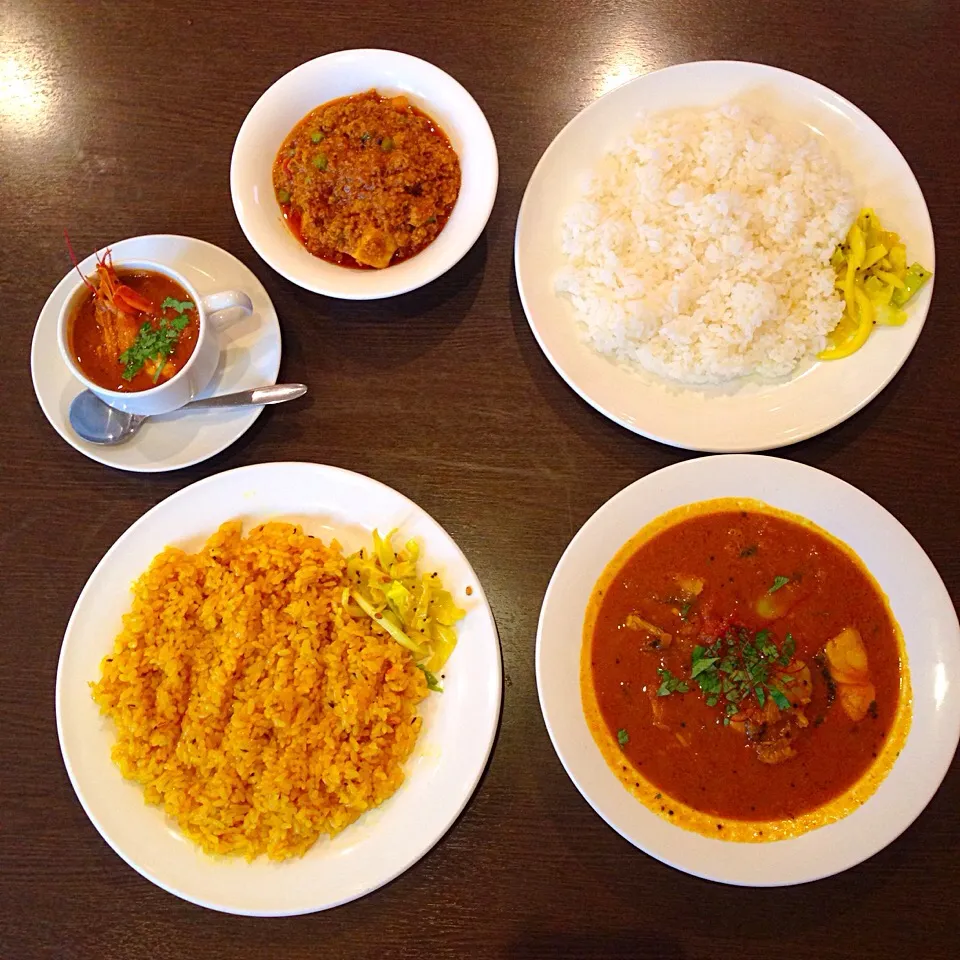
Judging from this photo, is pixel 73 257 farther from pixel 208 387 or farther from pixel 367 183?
pixel 367 183

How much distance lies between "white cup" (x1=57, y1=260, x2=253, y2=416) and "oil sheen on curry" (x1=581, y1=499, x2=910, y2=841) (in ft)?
4.34

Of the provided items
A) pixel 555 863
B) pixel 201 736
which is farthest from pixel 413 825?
pixel 201 736

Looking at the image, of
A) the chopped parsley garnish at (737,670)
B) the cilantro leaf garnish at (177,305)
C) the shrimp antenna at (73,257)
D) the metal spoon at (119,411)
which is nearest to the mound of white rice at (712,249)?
the chopped parsley garnish at (737,670)

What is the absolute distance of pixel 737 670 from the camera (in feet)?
7.47

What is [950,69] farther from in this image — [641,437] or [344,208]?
[344,208]

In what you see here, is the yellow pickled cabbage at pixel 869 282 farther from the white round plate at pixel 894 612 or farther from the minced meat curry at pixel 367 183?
the minced meat curry at pixel 367 183

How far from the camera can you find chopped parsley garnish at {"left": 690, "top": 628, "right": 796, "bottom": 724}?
226 cm

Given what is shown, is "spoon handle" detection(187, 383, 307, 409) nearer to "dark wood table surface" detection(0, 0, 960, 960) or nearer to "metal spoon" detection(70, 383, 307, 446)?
"metal spoon" detection(70, 383, 307, 446)

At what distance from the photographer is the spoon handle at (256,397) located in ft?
7.86

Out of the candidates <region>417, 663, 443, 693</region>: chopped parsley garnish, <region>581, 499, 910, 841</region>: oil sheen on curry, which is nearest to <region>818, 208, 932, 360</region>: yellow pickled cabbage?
<region>581, 499, 910, 841</region>: oil sheen on curry

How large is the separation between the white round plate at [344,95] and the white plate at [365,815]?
23.7 inches

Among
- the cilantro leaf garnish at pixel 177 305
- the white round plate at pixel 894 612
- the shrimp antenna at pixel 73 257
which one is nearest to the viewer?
the white round plate at pixel 894 612

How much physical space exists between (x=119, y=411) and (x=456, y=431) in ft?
3.37

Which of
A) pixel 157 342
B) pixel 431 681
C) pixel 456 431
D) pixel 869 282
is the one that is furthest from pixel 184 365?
pixel 869 282
